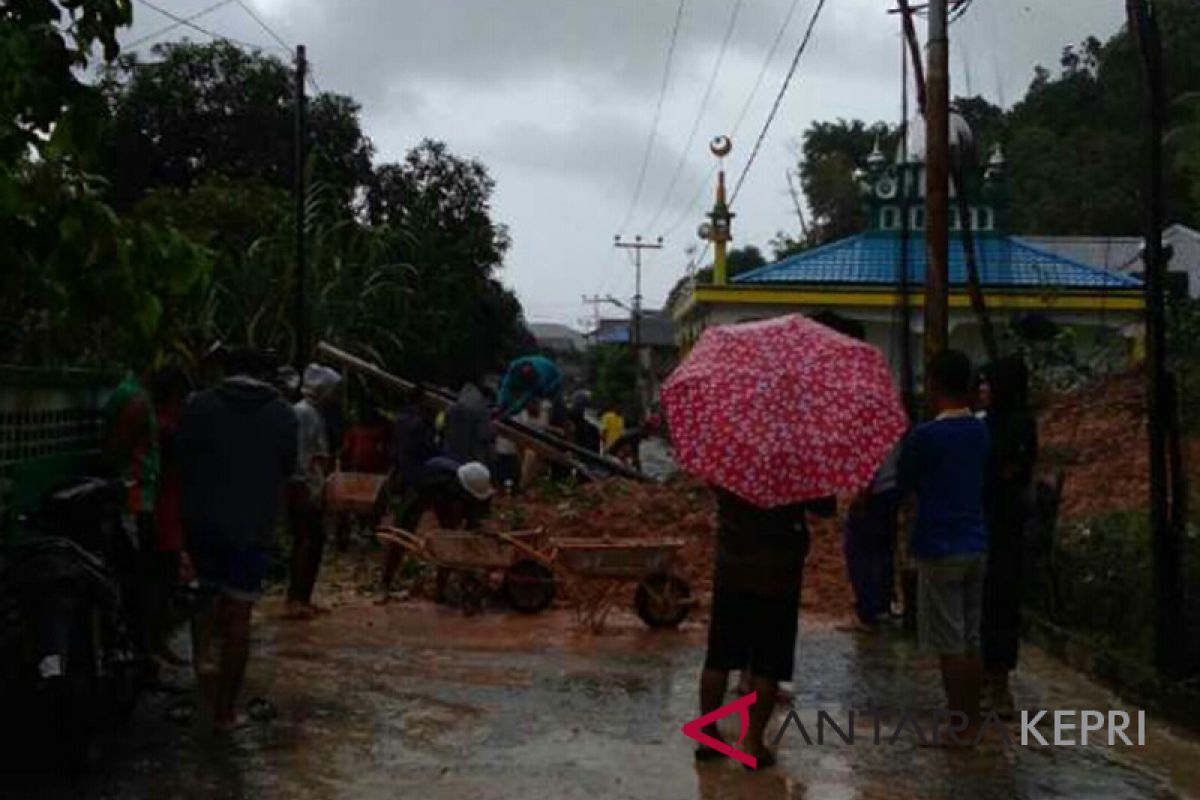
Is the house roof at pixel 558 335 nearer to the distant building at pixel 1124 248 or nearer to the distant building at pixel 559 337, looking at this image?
the distant building at pixel 559 337

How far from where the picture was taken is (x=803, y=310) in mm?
26109

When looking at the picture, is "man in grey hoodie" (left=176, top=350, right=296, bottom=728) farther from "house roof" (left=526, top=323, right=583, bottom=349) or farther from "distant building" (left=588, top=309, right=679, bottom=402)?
"house roof" (left=526, top=323, right=583, bottom=349)

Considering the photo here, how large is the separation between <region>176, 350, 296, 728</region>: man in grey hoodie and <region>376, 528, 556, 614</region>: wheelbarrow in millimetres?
3740

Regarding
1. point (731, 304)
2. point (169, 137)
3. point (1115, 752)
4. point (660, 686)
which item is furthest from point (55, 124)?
point (169, 137)

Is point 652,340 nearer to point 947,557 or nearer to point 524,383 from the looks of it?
point 524,383

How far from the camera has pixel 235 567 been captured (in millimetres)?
7398

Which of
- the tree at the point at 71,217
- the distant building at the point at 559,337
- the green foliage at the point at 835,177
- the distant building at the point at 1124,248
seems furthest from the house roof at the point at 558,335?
the tree at the point at 71,217

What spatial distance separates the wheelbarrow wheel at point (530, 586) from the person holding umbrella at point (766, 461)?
445 cm

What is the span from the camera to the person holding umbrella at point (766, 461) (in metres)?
6.74

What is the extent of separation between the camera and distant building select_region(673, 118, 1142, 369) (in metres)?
24.5

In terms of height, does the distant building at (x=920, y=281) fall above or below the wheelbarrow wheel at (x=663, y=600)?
above

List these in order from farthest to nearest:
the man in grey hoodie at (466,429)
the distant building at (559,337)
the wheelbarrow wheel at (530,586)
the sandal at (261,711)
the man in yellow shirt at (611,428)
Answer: the distant building at (559,337)
the man in yellow shirt at (611,428)
the man in grey hoodie at (466,429)
the wheelbarrow wheel at (530,586)
the sandal at (261,711)

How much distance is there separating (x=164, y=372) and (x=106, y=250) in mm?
2844

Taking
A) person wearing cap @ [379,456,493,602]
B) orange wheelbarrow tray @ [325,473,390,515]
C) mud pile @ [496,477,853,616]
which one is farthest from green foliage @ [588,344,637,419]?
person wearing cap @ [379,456,493,602]
